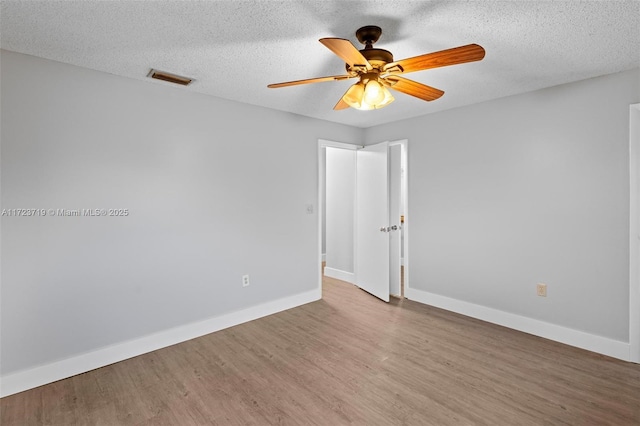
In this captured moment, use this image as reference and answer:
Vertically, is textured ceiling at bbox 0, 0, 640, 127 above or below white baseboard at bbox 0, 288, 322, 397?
above

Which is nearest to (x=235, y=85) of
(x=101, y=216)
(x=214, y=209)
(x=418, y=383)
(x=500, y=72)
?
(x=214, y=209)

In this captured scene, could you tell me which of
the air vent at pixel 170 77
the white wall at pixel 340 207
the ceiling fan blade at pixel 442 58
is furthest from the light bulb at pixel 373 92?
the white wall at pixel 340 207

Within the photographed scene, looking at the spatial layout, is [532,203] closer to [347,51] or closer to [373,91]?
[373,91]

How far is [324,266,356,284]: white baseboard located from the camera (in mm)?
5000

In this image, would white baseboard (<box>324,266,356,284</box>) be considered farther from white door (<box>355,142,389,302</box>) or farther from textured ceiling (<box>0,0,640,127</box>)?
textured ceiling (<box>0,0,640,127</box>)

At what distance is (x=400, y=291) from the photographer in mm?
4492

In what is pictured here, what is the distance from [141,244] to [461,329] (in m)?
3.16

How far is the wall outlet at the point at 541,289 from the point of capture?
309cm

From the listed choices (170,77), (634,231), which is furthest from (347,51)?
(634,231)

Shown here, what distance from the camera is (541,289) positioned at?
3111 millimetres

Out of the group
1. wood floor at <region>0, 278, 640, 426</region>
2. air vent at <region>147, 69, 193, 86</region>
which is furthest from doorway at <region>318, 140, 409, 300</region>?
air vent at <region>147, 69, 193, 86</region>

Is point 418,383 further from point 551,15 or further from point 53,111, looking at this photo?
point 53,111

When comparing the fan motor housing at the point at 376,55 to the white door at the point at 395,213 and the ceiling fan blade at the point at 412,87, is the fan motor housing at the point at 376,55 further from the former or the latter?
the white door at the point at 395,213

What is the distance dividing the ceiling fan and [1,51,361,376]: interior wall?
160 centimetres
